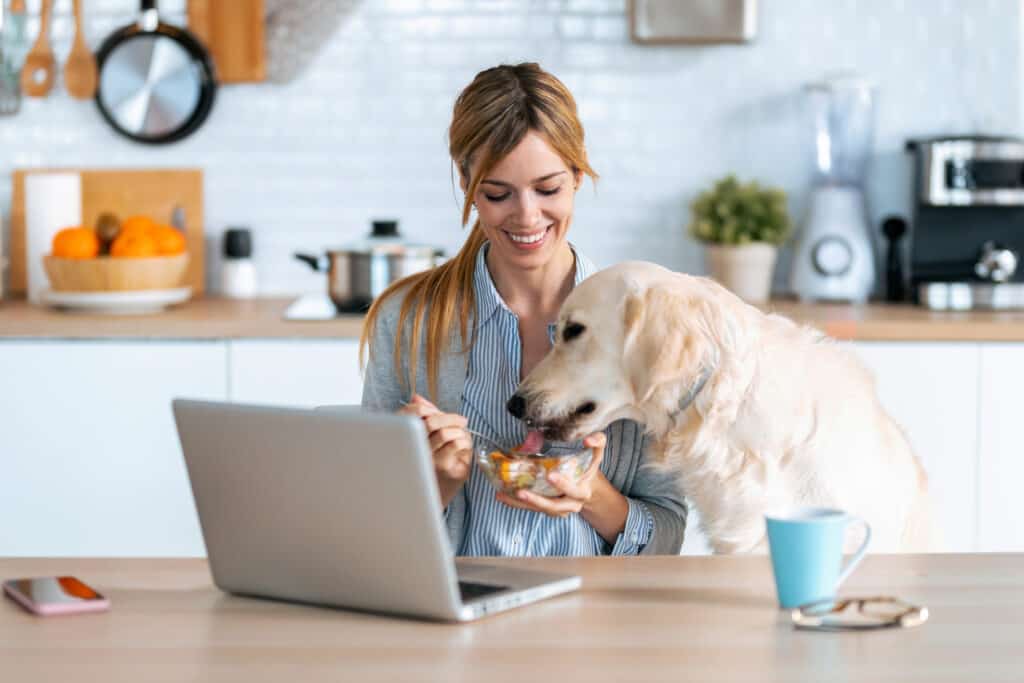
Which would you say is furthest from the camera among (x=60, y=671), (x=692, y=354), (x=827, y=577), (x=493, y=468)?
(x=692, y=354)

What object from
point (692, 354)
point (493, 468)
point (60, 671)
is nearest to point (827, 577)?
point (493, 468)

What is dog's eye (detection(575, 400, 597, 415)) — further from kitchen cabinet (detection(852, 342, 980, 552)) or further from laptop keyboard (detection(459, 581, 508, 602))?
kitchen cabinet (detection(852, 342, 980, 552))

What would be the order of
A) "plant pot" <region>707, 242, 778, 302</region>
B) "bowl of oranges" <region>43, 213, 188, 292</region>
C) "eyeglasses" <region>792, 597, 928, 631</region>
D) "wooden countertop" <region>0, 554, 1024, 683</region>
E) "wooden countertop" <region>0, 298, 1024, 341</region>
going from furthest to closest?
"plant pot" <region>707, 242, 778, 302</region>
"bowl of oranges" <region>43, 213, 188, 292</region>
"wooden countertop" <region>0, 298, 1024, 341</region>
"eyeglasses" <region>792, 597, 928, 631</region>
"wooden countertop" <region>0, 554, 1024, 683</region>

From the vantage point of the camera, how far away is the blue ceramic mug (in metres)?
1.31

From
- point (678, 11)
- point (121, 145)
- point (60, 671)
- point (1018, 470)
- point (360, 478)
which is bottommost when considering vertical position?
point (1018, 470)

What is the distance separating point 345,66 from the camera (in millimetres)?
3680

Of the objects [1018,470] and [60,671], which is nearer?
[60,671]

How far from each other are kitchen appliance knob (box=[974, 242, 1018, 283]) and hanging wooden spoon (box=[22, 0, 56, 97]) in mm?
2416

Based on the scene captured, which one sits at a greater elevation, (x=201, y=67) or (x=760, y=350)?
(x=201, y=67)

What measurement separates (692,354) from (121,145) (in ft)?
7.52

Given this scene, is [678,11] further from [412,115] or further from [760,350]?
[760,350]

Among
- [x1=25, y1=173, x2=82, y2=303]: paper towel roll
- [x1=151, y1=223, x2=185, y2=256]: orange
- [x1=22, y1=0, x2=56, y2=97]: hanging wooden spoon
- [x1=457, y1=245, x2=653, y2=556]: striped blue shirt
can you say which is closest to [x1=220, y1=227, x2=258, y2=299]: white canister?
[x1=151, y1=223, x2=185, y2=256]: orange

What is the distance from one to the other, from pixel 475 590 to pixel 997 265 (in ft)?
7.82

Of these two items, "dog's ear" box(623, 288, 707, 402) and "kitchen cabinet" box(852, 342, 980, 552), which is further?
"kitchen cabinet" box(852, 342, 980, 552)
